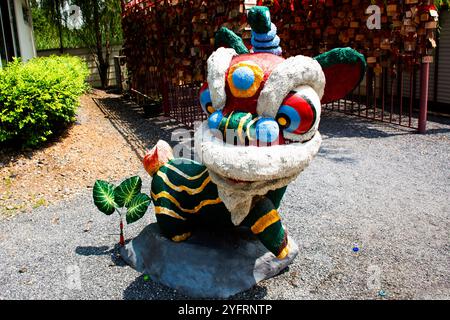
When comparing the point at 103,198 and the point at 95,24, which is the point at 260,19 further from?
the point at 95,24

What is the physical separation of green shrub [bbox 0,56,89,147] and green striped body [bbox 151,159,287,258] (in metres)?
3.40

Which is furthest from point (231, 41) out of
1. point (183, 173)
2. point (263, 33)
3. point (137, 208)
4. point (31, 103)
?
point (31, 103)

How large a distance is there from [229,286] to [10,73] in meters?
4.69

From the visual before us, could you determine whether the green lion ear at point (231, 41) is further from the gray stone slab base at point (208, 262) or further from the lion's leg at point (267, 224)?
the gray stone slab base at point (208, 262)

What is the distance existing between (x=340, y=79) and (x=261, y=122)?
57 centimetres

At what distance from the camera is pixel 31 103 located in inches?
227

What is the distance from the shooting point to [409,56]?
22.5 feet

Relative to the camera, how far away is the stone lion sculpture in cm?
234

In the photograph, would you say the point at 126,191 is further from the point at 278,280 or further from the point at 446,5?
the point at 446,5

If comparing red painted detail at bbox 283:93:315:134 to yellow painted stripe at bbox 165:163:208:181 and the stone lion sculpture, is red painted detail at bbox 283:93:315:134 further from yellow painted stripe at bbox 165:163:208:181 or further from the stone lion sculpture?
yellow painted stripe at bbox 165:163:208:181

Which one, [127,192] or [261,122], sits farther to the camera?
[127,192]

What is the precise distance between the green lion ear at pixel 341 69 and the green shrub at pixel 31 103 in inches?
170

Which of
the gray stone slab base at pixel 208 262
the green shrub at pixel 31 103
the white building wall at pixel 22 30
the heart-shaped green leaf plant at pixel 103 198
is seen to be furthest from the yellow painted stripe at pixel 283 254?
the white building wall at pixel 22 30

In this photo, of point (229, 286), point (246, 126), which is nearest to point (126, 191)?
point (229, 286)
